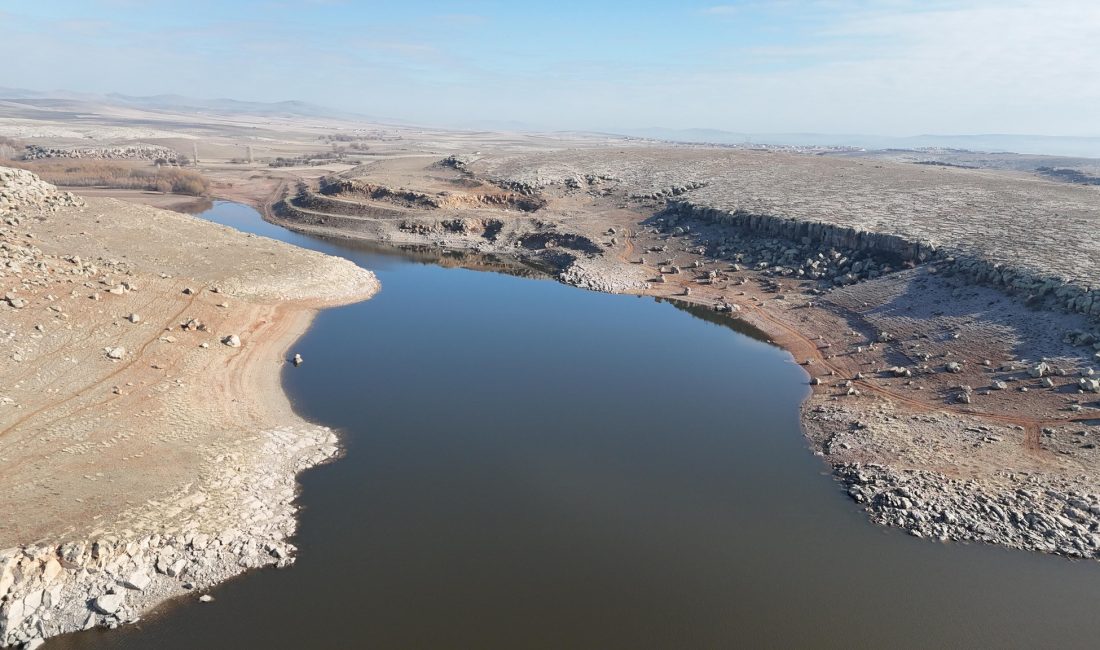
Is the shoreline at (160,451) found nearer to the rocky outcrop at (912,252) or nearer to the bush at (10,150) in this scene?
the rocky outcrop at (912,252)

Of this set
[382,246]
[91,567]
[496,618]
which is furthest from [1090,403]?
[382,246]

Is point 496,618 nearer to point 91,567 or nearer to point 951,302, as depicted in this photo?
point 91,567

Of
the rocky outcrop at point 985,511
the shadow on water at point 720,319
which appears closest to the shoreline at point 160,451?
the rocky outcrop at point 985,511

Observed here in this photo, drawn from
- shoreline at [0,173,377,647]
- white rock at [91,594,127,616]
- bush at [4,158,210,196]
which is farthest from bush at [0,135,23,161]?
white rock at [91,594,127,616]

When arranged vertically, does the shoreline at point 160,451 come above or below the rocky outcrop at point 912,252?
below

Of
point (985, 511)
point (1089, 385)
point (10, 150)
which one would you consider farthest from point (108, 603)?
point (10, 150)

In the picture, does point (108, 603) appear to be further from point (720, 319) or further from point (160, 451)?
point (720, 319)

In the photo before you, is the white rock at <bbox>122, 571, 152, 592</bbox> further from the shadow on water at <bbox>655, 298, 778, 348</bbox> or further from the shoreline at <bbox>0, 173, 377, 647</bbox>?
the shadow on water at <bbox>655, 298, 778, 348</bbox>

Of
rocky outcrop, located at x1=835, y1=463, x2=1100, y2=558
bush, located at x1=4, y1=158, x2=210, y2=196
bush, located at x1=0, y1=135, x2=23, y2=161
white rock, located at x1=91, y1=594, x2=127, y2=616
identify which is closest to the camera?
white rock, located at x1=91, y1=594, x2=127, y2=616
